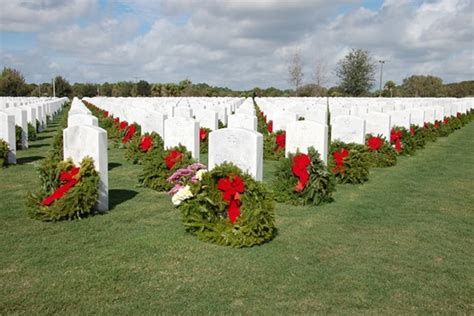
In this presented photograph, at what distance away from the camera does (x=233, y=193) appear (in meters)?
5.71

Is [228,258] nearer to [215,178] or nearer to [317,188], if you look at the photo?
[215,178]

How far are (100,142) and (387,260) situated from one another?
4254mm

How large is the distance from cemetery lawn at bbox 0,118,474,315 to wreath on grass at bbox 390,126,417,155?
18.1ft

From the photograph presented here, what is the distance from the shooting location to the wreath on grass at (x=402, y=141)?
1330cm

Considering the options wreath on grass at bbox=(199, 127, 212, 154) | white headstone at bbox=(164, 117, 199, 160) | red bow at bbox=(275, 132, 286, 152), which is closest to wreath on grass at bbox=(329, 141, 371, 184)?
red bow at bbox=(275, 132, 286, 152)

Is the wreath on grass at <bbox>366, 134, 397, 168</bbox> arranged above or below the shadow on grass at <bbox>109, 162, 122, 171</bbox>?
above

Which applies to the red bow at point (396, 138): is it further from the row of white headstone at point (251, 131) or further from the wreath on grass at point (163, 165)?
the wreath on grass at point (163, 165)

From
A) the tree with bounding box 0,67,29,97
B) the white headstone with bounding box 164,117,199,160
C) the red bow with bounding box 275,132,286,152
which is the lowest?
the red bow with bounding box 275,132,286,152

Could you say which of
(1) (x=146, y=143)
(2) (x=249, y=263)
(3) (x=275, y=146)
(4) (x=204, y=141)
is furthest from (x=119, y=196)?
(3) (x=275, y=146)

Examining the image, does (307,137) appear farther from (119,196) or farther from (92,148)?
(92,148)

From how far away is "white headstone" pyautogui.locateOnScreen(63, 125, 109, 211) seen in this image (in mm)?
6738

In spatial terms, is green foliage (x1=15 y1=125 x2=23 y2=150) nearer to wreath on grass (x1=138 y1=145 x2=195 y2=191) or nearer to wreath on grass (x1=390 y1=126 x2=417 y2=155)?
wreath on grass (x1=138 y1=145 x2=195 y2=191)

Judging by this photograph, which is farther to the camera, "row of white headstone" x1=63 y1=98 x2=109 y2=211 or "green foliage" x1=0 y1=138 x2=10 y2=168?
"green foliage" x1=0 y1=138 x2=10 y2=168

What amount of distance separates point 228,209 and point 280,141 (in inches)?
265
